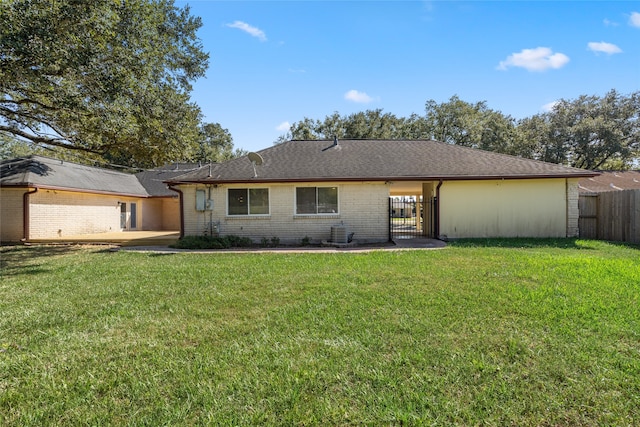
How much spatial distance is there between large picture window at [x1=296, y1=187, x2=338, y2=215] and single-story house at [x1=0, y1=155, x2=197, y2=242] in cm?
707

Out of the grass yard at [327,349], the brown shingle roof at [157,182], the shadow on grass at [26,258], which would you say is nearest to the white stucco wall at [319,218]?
the shadow on grass at [26,258]

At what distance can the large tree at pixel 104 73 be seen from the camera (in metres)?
8.30

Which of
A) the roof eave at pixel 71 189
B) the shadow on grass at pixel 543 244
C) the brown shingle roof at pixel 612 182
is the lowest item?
the shadow on grass at pixel 543 244

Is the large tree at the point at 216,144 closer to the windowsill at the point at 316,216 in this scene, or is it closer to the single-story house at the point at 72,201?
the single-story house at the point at 72,201

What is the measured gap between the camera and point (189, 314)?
4.51 metres

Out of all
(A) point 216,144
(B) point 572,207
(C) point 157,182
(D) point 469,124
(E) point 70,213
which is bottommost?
(E) point 70,213

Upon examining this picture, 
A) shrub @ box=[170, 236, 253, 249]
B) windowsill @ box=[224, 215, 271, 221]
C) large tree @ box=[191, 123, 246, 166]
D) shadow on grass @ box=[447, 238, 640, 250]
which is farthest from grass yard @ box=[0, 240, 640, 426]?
large tree @ box=[191, 123, 246, 166]

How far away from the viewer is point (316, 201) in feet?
41.5

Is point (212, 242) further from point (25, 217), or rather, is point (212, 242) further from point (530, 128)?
point (530, 128)

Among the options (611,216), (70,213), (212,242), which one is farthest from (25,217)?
(611,216)

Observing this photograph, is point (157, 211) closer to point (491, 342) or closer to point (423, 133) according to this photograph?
point (491, 342)

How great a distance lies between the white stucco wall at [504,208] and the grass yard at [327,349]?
20.7 feet

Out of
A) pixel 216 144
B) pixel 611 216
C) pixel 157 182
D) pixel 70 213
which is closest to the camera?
pixel 611 216

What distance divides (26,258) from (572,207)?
740 inches
